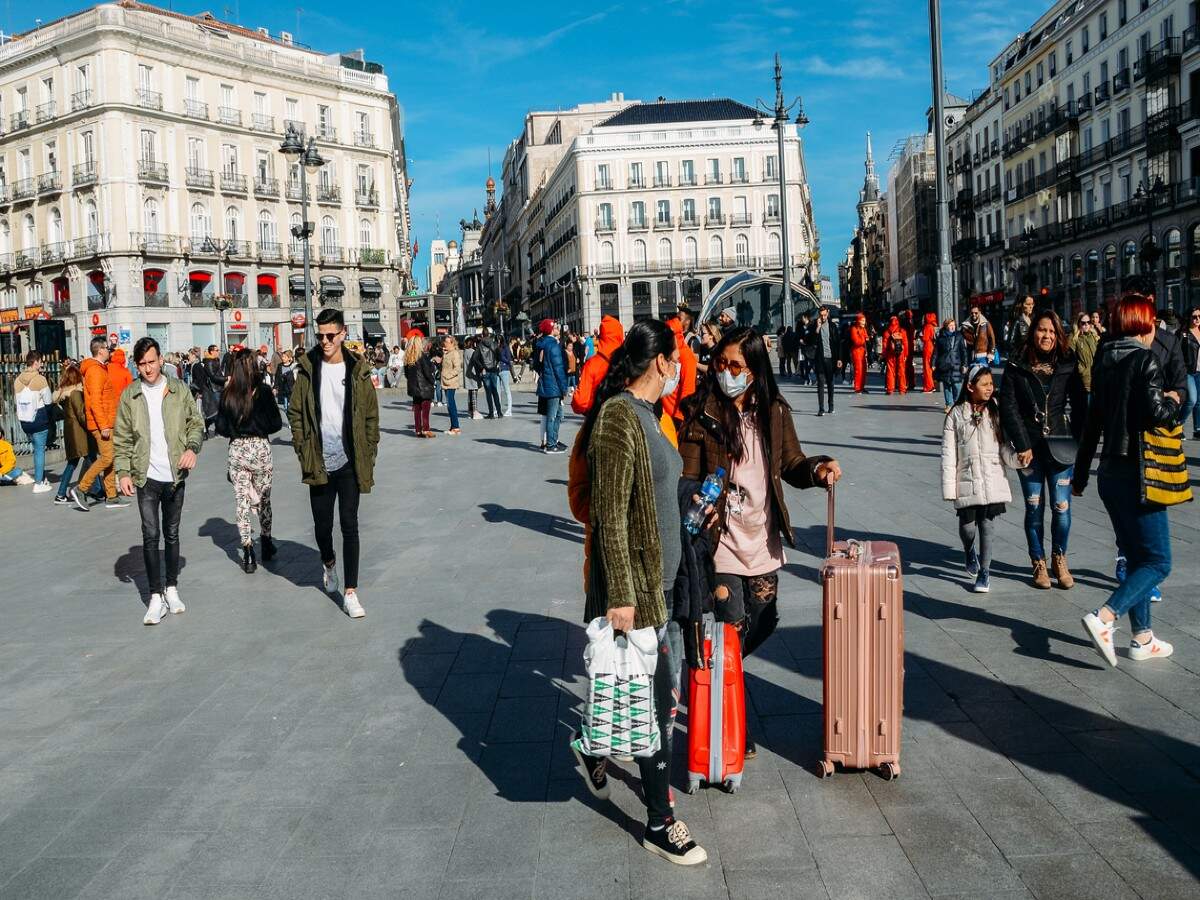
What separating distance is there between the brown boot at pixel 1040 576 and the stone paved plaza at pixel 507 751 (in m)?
0.12

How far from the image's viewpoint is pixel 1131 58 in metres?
46.8

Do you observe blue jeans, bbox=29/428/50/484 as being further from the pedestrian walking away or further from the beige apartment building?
the beige apartment building

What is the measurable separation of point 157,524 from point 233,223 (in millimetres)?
51632

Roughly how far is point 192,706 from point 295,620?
5.14ft

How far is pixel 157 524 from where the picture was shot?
6820 millimetres

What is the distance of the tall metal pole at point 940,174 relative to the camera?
13.6 meters

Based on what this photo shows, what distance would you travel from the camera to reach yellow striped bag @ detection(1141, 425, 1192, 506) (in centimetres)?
499

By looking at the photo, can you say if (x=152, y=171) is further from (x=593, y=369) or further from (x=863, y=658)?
(x=863, y=658)

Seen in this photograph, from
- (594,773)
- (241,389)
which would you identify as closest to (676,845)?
(594,773)

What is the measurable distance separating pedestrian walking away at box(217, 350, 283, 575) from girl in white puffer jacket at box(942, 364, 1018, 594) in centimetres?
474

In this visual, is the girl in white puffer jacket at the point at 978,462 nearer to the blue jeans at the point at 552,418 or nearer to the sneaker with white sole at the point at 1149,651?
the sneaker with white sole at the point at 1149,651

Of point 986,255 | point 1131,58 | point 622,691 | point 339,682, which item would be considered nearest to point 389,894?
point 622,691

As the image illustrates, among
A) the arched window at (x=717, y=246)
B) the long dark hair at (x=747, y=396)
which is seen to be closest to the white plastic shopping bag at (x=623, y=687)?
the long dark hair at (x=747, y=396)

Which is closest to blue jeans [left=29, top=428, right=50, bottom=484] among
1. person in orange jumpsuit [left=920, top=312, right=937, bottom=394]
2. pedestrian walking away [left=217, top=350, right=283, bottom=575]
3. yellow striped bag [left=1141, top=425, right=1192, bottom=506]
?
pedestrian walking away [left=217, top=350, right=283, bottom=575]
